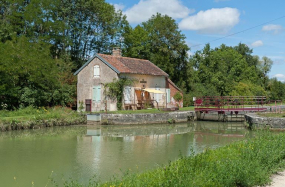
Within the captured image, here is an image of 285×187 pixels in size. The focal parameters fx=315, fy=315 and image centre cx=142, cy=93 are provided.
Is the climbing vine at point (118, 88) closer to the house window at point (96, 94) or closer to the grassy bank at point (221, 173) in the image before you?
the house window at point (96, 94)

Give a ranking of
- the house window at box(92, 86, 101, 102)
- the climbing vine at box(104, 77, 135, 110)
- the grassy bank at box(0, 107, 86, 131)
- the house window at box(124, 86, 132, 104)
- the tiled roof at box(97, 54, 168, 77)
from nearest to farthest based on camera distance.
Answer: the grassy bank at box(0, 107, 86, 131) < the climbing vine at box(104, 77, 135, 110) < the house window at box(124, 86, 132, 104) < the tiled roof at box(97, 54, 168, 77) < the house window at box(92, 86, 101, 102)

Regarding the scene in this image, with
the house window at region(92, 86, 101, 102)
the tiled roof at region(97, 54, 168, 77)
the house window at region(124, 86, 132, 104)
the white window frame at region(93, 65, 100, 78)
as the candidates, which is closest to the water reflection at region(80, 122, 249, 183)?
the house window at region(124, 86, 132, 104)

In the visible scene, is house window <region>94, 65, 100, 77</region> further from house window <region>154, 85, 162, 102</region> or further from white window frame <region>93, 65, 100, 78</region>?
house window <region>154, 85, 162, 102</region>

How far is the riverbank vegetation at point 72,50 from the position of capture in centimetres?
2619

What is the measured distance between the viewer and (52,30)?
119ft

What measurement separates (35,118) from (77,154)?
399 inches

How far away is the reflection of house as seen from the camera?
29000mm

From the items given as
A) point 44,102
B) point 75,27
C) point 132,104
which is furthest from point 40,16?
point 132,104

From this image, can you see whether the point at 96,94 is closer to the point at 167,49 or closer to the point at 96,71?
the point at 96,71

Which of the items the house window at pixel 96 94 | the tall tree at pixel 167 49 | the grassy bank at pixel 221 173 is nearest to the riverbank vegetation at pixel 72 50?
the tall tree at pixel 167 49

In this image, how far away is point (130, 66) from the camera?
30578 millimetres

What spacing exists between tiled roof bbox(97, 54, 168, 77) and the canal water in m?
9.30

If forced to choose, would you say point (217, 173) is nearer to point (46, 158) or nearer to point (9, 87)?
point (46, 158)

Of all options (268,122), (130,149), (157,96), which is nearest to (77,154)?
(130,149)
